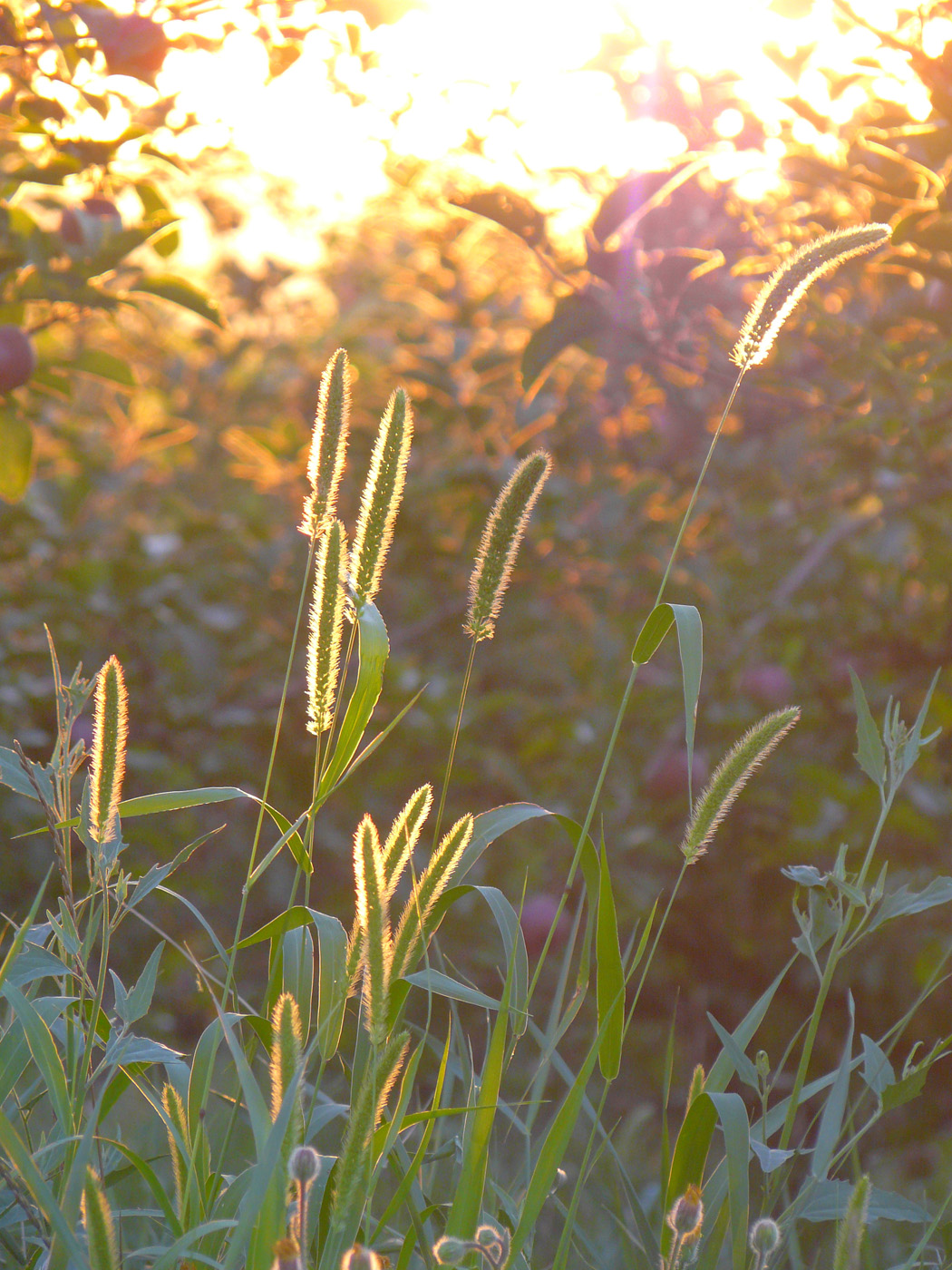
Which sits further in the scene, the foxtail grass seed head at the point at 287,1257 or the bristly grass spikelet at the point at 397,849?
the bristly grass spikelet at the point at 397,849

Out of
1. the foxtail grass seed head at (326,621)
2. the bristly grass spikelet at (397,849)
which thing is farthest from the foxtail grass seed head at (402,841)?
the foxtail grass seed head at (326,621)

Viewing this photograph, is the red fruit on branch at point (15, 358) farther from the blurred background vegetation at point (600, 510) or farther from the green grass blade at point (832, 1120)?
the green grass blade at point (832, 1120)

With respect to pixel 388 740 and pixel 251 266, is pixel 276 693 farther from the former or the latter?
pixel 251 266

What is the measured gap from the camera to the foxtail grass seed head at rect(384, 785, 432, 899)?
2.46ft

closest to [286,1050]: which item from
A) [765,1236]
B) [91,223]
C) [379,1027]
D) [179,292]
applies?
[379,1027]

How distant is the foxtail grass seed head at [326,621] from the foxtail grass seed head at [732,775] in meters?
0.27

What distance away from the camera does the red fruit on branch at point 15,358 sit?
1.53m

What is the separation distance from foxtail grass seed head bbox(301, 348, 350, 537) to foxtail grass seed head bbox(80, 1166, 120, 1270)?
1.55ft

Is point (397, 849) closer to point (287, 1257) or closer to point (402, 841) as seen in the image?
point (402, 841)

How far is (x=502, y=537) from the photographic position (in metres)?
0.87

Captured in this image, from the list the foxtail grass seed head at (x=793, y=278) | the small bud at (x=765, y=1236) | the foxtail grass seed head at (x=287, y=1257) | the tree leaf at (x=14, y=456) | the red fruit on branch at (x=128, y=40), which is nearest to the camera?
the foxtail grass seed head at (x=287, y=1257)

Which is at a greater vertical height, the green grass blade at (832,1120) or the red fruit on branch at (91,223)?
the red fruit on branch at (91,223)

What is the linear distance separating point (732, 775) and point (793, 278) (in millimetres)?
376

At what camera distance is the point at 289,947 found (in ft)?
2.93
